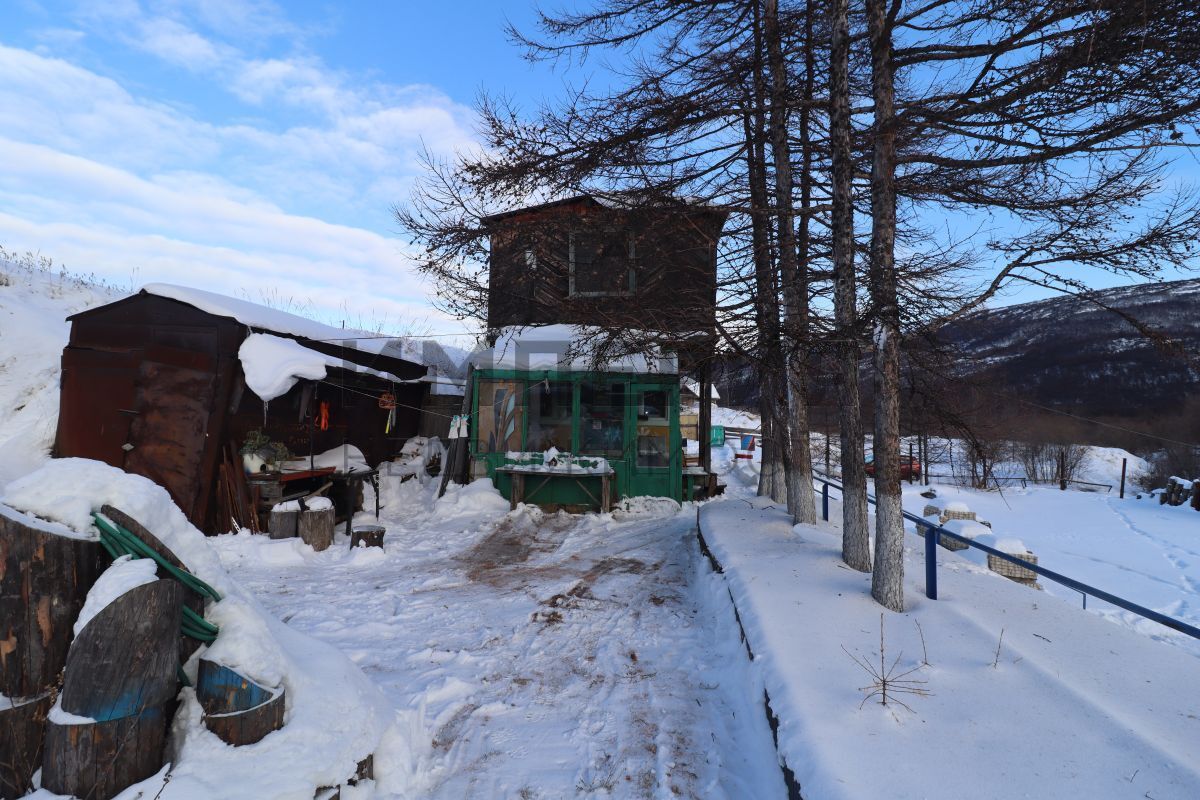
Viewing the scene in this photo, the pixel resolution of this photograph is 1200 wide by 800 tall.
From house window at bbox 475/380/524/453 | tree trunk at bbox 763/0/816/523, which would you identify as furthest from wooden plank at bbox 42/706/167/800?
house window at bbox 475/380/524/453

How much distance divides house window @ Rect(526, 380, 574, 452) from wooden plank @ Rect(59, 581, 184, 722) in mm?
9447

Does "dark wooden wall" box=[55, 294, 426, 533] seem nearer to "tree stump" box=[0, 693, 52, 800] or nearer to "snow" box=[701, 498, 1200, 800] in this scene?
"tree stump" box=[0, 693, 52, 800]

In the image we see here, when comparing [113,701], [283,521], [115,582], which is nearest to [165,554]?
[115,582]

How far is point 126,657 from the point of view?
225cm

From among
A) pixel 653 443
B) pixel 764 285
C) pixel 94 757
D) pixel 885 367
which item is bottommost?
pixel 94 757

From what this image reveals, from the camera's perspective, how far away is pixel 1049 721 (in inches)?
118

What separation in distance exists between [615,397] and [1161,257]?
8.52m

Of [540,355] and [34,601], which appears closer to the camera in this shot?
[34,601]

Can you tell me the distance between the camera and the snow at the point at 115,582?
2.21 metres

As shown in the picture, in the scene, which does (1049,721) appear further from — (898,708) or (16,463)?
(16,463)

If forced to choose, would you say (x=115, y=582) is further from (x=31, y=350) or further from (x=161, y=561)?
(x=31, y=350)

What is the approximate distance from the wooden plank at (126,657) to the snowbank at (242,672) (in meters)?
0.29

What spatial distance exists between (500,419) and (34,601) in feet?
31.2

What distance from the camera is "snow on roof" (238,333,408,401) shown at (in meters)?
8.27
